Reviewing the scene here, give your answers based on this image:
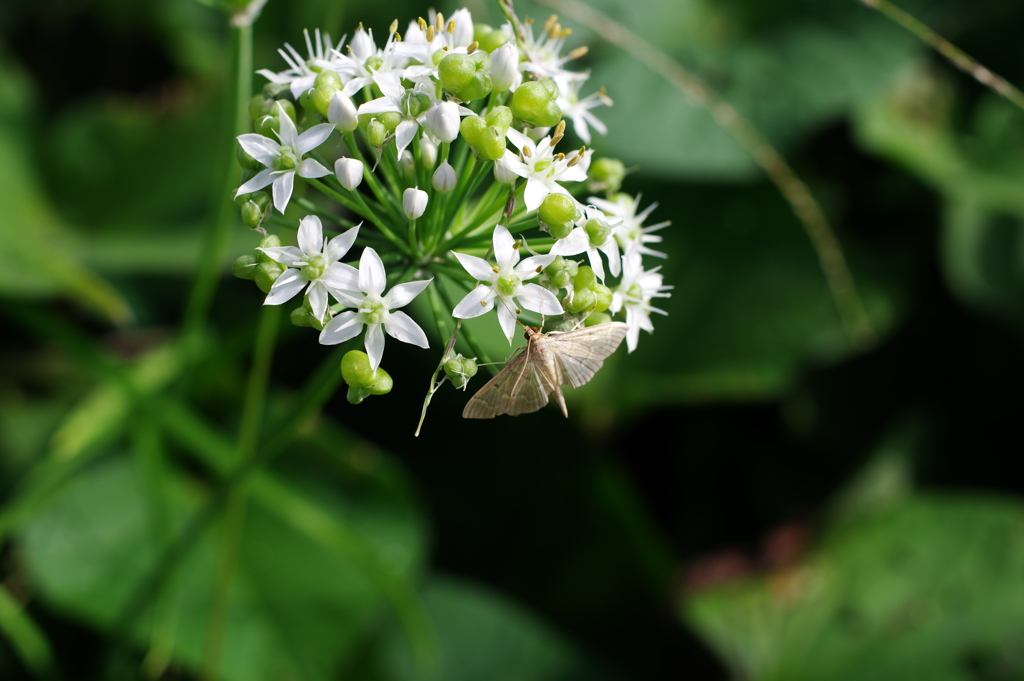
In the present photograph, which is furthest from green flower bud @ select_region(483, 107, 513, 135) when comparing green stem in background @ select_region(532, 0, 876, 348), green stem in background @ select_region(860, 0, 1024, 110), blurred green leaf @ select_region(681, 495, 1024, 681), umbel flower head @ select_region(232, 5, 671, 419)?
blurred green leaf @ select_region(681, 495, 1024, 681)

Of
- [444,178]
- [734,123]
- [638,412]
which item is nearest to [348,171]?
[444,178]

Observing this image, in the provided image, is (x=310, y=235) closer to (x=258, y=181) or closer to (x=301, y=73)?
(x=258, y=181)

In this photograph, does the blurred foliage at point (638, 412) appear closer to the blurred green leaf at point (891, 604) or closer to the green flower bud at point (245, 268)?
the blurred green leaf at point (891, 604)

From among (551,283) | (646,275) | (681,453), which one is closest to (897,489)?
(681,453)

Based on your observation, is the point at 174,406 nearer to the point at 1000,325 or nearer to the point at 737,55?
the point at 737,55

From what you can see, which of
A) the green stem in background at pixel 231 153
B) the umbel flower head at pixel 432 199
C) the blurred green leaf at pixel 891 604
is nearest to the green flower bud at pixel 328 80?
the umbel flower head at pixel 432 199
